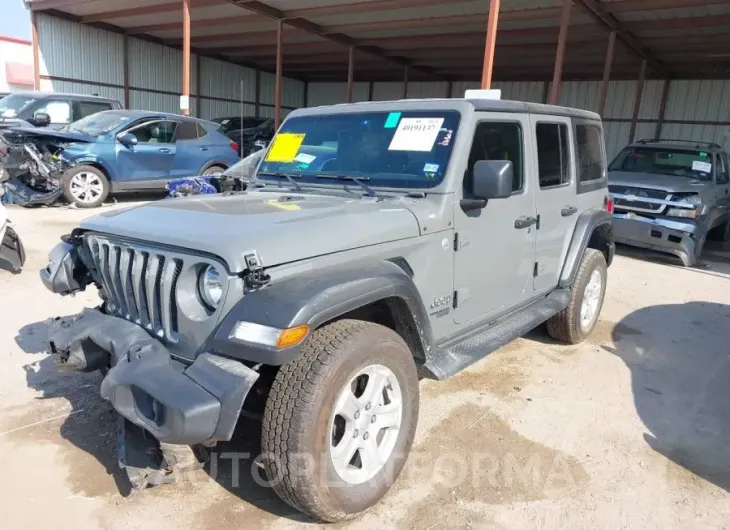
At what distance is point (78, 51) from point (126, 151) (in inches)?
453

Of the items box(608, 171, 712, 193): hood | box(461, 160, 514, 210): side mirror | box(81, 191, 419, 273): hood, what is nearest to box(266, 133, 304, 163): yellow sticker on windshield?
box(81, 191, 419, 273): hood

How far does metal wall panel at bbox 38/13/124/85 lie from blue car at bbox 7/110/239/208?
9847mm

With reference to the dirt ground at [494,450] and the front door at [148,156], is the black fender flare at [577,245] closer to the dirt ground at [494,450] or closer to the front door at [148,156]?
the dirt ground at [494,450]

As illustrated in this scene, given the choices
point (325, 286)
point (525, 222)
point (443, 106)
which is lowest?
point (325, 286)

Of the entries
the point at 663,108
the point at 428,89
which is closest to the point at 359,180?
the point at 663,108

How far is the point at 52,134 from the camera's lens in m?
9.46

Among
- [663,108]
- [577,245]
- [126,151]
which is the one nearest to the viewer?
[577,245]

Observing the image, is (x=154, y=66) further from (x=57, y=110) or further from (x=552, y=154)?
(x=552, y=154)

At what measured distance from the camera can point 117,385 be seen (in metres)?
2.29

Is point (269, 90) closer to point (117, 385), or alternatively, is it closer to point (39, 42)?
point (39, 42)

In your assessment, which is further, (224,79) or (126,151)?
(224,79)

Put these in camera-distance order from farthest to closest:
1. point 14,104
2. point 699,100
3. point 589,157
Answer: point 699,100 < point 14,104 < point 589,157

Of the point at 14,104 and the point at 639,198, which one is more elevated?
the point at 14,104

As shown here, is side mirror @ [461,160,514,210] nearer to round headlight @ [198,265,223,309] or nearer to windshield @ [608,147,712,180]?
round headlight @ [198,265,223,309]
